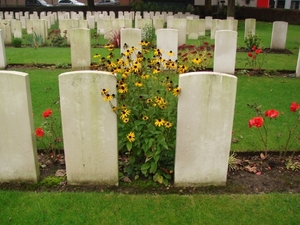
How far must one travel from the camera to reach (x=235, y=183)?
151 inches

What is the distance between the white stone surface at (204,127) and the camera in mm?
3393

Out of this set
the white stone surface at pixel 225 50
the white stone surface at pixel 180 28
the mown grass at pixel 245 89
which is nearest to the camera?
the mown grass at pixel 245 89

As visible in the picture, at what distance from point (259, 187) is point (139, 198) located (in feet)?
4.37

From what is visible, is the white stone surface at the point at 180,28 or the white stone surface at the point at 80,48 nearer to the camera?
the white stone surface at the point at 80,48

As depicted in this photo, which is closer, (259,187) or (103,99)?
(103,99)

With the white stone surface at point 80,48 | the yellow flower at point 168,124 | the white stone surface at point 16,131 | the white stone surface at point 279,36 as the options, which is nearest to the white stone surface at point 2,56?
the white stone surface at point 80,48

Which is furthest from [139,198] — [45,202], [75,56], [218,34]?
[75,56]

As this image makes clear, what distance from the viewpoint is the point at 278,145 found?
4.69 metres

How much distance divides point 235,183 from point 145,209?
1.12 meters

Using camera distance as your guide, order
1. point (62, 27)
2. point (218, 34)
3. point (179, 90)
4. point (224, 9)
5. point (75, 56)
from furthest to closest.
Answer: point (224, 9) → point (62, 27) → point (75, 56) → point (218, 34) → point (179, 90)

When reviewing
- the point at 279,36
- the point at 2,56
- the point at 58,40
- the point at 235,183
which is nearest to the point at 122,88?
the point at 235,183

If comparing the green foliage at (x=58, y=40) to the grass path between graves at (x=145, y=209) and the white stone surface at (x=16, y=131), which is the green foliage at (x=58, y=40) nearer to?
the white stone surface at (x=16, y=131)

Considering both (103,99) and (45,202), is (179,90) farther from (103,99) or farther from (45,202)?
(45,202)

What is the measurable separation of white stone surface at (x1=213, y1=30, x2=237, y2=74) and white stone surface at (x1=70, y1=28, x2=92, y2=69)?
3358 millimetres
